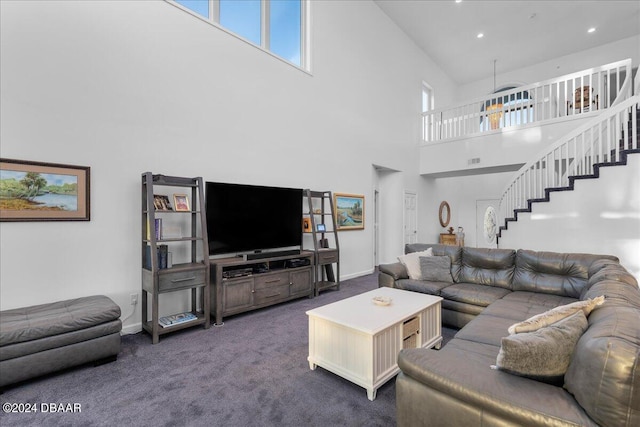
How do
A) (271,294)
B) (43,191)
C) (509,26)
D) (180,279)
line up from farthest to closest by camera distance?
(509,26) → (271,294) → (180,279) → (43,191)

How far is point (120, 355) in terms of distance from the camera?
2.75 metres

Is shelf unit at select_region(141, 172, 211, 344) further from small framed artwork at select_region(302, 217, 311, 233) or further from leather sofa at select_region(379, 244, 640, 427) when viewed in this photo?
leather sofa at select_region(379, 244, 640, 427)

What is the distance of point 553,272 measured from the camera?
3.35 metres

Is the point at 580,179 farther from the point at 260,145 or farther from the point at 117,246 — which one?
the point at 117,246

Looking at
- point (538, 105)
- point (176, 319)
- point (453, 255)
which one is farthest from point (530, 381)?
point (538, 105)

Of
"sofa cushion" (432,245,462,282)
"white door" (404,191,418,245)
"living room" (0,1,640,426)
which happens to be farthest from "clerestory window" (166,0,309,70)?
"white door" (404,191,418,245)

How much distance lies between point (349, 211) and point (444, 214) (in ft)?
15.6

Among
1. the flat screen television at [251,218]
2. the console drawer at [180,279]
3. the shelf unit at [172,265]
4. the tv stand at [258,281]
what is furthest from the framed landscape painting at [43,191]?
Answer: the tv stand at [258,281]

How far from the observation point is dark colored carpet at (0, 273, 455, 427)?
189cm

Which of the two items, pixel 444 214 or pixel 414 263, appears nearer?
pixel 414 263

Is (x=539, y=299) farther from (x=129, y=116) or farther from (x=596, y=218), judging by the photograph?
(x=129, y=116)

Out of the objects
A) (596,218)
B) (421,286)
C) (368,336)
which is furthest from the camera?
(596,218)

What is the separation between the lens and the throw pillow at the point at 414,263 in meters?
3.97

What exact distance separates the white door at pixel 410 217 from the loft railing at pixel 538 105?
1.71 meters
